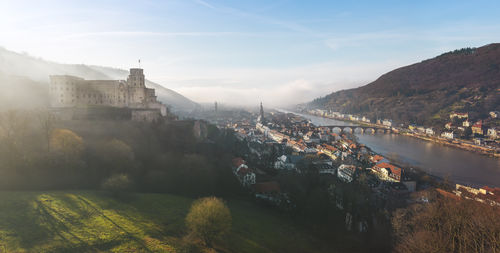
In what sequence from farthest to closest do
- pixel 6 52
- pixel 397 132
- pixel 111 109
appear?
pixel 397 132
pixel 6 52
pixel 111 109

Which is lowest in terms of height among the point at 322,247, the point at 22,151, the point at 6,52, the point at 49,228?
the point at 322,247

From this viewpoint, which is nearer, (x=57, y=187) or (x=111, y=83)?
(x=57, y=187)

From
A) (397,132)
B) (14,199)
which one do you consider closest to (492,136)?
(397,132)

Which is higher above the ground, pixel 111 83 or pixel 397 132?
pixel 111 83

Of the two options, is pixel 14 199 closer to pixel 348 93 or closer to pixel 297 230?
pixel 297 230

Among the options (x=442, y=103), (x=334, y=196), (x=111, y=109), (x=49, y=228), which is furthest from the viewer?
(x=442, y=103)

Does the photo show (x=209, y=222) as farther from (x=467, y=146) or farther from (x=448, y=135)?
(x=448, y=135)

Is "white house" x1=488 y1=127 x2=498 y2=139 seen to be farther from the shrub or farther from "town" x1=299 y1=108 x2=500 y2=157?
the shrub
